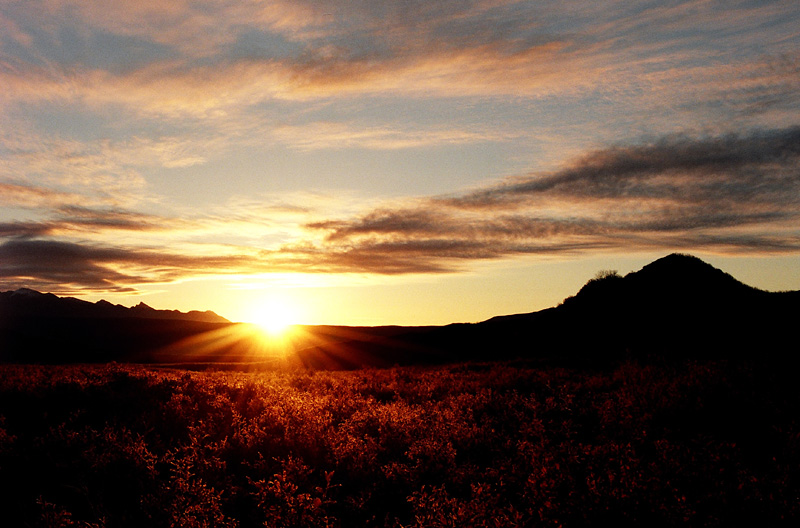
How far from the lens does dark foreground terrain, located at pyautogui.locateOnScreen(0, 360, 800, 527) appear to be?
561 cm

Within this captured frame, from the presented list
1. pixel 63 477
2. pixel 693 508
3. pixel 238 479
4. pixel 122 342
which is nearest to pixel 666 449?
pixel 693 508

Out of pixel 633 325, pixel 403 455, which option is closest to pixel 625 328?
pixel 633 325

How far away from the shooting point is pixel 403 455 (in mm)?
8195

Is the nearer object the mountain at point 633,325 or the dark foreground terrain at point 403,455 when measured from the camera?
the dark foreground terrain at point 403,455

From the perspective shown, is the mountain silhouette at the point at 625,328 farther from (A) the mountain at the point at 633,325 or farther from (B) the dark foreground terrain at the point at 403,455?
(B) the dark foreground terrain at the point at 403,455

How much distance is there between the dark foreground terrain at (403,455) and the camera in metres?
5.61

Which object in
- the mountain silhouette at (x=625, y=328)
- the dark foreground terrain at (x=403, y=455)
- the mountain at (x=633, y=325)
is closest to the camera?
the dark foreground terrain at (x=403, y=455)

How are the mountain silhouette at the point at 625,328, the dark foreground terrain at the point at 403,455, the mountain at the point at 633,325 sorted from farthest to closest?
the mountain at the point at 633,325 < the mountain silhouette at the point at 625,328 < the dark foreground terrain at the point at 403,455

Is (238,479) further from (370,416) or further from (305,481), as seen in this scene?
(370,416)

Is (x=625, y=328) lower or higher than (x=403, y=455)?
higher

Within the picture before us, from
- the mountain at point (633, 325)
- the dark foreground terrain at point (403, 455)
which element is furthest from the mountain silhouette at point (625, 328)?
the dark foreground terrain at point (403, 455)

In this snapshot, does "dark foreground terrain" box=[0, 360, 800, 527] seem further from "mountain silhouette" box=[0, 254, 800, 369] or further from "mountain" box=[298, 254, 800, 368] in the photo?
"mountain" box=[298, 254, 800, 368]

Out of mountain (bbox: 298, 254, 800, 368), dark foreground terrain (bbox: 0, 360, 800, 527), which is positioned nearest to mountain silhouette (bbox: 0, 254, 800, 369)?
mountain (bbox: 298, 254, 800, 368)

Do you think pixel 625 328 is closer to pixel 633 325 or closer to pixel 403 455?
pixel 633 325
